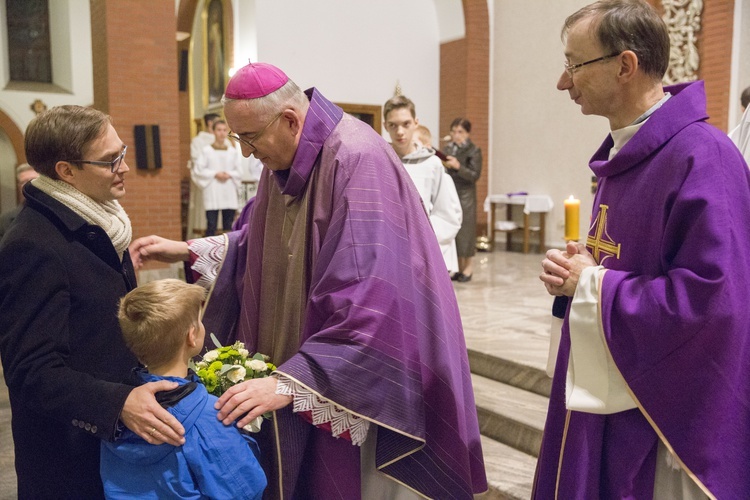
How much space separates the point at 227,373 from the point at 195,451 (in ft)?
0.74

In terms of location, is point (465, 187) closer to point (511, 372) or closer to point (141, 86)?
point (141, 86)

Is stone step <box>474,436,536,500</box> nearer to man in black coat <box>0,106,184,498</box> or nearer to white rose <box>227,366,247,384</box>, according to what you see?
white rose <box>227,366,247,384</box>

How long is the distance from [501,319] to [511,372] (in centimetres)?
129

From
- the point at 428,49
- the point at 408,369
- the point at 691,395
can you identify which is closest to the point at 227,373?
the point at 408,369

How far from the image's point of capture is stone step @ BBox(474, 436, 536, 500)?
326 centimetres

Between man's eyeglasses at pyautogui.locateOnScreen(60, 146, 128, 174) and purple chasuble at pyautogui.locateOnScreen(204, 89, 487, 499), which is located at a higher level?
man's eyeglasses at pyautogui.locateOnScreen(60, 146, 128, 174)

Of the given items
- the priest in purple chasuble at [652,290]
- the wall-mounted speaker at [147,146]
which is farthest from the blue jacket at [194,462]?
the wall-mounted speaker at [147,146]

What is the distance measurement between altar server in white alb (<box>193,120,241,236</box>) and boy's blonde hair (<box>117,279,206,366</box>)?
7.99m

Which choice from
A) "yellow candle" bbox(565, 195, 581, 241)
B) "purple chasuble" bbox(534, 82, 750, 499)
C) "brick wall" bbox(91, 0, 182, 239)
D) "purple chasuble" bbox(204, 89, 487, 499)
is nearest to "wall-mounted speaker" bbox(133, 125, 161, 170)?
"brick wall" bbox(91, 0, 182, 239)

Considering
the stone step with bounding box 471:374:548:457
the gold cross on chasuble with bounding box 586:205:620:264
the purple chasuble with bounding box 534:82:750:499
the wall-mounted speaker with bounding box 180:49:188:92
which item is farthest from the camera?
the wall-mounted speaker with bounding box 180:49:188:92

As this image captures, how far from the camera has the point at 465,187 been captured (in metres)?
8.43

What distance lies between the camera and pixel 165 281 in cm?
176

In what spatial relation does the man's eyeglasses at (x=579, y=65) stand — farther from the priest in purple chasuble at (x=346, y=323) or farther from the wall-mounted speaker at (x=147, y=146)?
the wall-mounted speaker at (x=147, y=146)

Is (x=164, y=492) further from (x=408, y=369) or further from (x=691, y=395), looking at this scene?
(x=691, y=395)
